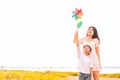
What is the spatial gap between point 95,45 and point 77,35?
41 cm

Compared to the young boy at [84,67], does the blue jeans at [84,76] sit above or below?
below

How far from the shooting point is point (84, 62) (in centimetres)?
803

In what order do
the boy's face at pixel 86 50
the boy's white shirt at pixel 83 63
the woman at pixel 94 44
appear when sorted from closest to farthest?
the boy's white shirt at pixel 83 63
the boy's face at pixel 86 50
the woman at pixel 94 44

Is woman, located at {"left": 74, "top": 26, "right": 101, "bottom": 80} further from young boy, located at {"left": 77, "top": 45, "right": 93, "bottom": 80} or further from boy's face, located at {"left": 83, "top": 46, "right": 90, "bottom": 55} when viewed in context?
young boy, located at {"left": 77, "top": 45, "right": 93, "bottom": 80}

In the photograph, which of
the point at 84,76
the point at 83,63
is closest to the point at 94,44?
the point at 83,63

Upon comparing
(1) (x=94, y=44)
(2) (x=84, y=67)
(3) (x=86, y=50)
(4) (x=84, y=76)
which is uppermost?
(1) (x=94, y=44)

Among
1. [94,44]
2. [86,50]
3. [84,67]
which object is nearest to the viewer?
[84,67]

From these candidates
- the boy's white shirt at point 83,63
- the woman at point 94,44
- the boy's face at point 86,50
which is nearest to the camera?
the boy's white shirt at point 83,63

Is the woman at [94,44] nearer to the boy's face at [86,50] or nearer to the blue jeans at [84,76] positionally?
the boy's face at [86,50]

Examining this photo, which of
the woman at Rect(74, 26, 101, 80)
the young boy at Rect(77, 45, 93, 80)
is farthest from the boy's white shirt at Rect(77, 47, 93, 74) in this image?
the woman at Rect(74, 26, 101, 80)

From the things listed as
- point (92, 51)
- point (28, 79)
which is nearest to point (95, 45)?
point (92, 51)

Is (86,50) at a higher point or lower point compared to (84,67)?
higher

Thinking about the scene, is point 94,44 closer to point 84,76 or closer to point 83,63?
point 83,63

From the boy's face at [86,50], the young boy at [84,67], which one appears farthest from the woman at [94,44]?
the young boy at [84,67]
